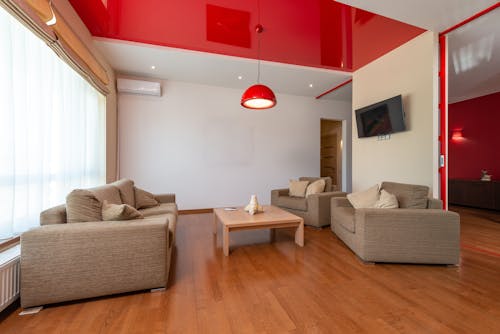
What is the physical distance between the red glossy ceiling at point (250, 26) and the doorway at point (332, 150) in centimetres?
300

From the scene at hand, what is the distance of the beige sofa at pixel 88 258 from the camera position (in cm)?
145

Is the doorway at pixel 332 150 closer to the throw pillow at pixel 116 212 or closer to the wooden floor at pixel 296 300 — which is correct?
the wooden floor at pixel 296 300

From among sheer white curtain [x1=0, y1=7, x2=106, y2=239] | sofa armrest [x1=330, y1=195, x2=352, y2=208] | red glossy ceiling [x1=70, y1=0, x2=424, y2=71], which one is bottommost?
sofa armrest [x1=330, y1=195, x2=352, y2=208]

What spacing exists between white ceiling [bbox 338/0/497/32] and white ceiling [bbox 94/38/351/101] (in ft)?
4.89

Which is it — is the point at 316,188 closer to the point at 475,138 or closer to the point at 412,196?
the point at 412,196

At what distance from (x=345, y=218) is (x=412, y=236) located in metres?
0.66

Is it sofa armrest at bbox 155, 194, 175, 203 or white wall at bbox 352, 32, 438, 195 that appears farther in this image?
sofa armrest at bbox 155, 194, 175, 203

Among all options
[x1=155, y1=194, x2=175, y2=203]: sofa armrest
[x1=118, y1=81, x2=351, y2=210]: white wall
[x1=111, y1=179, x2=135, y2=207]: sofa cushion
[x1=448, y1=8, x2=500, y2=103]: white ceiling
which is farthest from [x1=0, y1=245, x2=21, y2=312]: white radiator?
[x1=448, y1=8, x2=500, y2=103]: white ceiling

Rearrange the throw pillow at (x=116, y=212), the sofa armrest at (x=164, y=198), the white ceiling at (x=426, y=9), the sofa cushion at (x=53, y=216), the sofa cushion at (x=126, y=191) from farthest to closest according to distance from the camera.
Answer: the sofa armrest at (x=164, y=198), the sofa cushion at (x=126, y=191), the white ceiling at (x=426, y=9), the throw pillow at (x=116, y=212), the sofa cushion at (x=53, y=216)

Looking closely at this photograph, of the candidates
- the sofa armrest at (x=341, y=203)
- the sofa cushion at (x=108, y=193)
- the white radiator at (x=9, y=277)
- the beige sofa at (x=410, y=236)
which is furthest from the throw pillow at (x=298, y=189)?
the white radiator at (x=9, y=277)

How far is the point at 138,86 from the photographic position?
4008 millimetres

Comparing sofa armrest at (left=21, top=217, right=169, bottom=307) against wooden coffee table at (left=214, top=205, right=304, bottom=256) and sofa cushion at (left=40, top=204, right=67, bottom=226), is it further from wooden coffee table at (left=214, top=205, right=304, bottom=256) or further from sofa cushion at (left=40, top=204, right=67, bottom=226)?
wooden coffee table at (left=214, top=205, right=304, bottom=256)

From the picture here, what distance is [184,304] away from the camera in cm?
155

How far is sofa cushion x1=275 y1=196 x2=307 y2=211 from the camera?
3553mm
